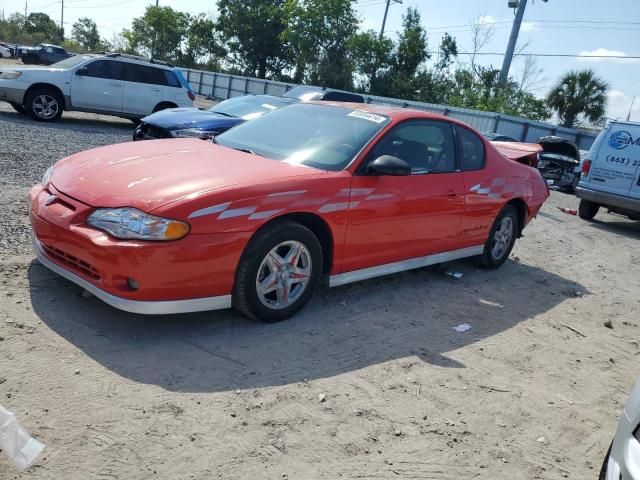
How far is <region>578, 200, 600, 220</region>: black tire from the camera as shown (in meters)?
11.3

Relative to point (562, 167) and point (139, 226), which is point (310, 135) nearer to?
point (139, 226)

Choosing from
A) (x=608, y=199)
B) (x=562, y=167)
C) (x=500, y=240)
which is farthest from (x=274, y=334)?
(x=562, y=167)

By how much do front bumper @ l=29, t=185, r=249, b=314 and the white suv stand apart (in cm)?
985

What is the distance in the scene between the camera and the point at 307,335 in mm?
4035

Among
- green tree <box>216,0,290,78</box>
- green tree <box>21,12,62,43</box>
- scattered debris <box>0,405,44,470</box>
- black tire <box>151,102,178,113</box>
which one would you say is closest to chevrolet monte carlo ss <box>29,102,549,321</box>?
scattered debris <box>0,405,44,470</box>

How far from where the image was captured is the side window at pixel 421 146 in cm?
474

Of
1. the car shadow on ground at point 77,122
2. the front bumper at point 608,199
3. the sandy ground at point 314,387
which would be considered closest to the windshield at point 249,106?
the car shadow on ground at point 77,122

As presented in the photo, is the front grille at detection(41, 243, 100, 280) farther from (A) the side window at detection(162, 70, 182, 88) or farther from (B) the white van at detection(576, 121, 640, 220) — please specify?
(A) the side window at detection(162, 70, 182, 88)

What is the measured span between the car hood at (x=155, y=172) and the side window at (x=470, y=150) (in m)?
1.93

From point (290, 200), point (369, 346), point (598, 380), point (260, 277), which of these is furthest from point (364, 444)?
point (598, 380)

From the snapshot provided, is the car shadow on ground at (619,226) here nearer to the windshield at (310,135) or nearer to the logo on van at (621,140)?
the logo on van at (621,140)

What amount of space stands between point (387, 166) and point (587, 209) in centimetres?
848

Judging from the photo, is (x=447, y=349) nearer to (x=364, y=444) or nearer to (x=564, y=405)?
(x=564, y=405)

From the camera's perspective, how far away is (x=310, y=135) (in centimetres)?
475
